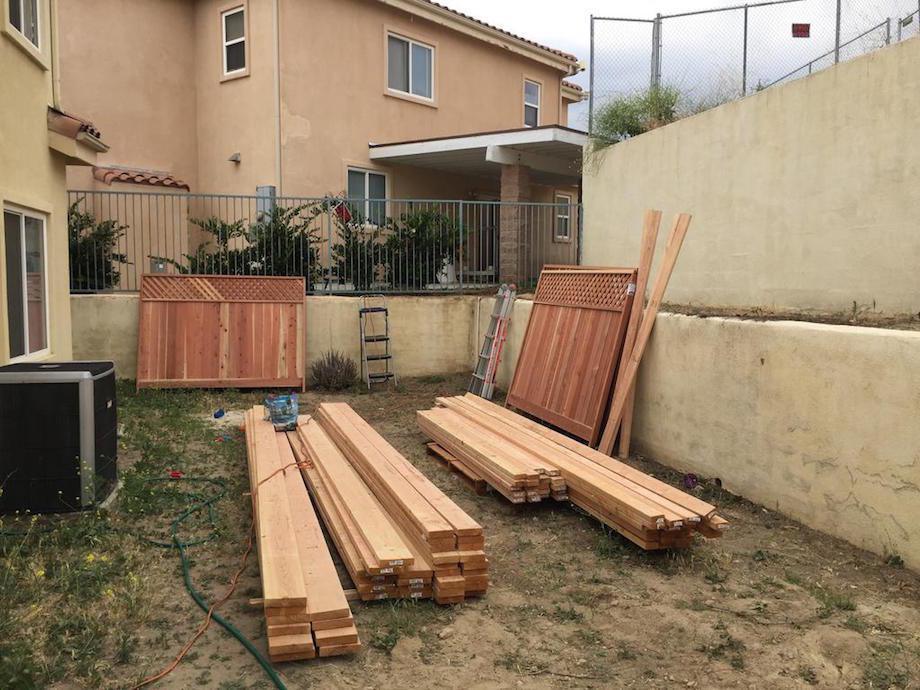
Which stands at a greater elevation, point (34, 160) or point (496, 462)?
point (34, 160)

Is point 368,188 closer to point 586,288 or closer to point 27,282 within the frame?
point 586,288

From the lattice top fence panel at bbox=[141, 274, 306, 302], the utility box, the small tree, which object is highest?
the small tree

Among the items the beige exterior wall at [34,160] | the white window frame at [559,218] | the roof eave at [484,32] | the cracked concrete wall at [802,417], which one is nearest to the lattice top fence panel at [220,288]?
the beige exterior wall at [34,160]

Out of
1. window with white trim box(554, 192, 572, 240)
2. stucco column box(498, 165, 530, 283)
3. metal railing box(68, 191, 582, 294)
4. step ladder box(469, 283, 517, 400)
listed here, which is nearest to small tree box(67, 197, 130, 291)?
metal railing box(68, 191, 582, 294)

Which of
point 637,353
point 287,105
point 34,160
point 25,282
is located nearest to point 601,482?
point 637,353

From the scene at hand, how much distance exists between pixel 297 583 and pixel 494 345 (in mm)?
6763

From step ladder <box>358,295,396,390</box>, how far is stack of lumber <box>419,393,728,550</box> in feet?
12.5

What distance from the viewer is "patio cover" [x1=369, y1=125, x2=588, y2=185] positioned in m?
12.1

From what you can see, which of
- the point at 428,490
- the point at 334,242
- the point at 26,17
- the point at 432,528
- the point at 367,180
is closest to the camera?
the point at 432,528

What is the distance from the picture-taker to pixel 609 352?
7.27 meters

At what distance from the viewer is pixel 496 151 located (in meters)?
12.7

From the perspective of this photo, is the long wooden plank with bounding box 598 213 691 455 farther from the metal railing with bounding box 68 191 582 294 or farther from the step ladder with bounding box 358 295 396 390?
the metal railing with bounding box 68 191 582 294

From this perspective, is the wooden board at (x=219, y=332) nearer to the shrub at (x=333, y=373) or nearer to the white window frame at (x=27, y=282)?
the shrub at (x=333, y=373)

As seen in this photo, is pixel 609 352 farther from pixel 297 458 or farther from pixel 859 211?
pixel 297 458
